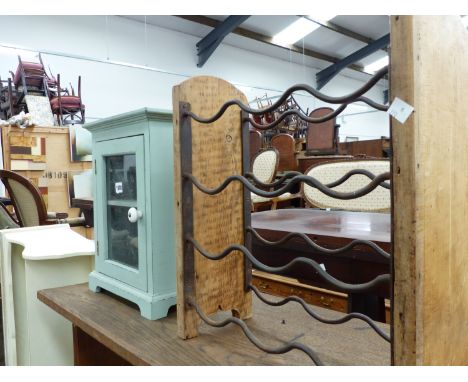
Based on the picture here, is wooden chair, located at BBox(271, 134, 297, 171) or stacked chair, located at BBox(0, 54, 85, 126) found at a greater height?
stacked chair, located at BBox(0, 54, 85, 126)

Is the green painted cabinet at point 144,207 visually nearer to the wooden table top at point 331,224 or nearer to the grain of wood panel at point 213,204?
the grain of wood panel at point 213,204

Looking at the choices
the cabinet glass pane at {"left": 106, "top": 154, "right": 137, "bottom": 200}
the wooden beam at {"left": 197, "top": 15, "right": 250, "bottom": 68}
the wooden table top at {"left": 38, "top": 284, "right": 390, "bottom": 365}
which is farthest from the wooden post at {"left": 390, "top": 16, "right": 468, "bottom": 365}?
the wooden beam at {"left": 197, "top": 15, "right": 250, "bottom": 68}

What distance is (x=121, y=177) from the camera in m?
0.94

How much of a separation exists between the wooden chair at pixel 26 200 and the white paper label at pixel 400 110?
172 centimetres

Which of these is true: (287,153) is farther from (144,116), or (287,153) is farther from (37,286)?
(144,116)

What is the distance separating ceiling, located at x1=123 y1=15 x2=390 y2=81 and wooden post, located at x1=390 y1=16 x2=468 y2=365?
719 centimetres

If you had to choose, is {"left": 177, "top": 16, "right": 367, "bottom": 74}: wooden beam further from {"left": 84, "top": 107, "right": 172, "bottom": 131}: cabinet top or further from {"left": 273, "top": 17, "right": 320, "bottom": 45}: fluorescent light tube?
{"left": 84, "top": 107, "right": 172, "bottom": 131}: cabinet top

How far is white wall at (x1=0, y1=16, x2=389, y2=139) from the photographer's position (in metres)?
5.83

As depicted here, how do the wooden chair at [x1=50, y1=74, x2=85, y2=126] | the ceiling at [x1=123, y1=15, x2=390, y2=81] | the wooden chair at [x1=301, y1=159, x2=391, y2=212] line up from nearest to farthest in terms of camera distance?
the wooden chair at [x1=301, y1=159, x2=391, y2=212], the wooden chair at [x1=50, y1=74, x2=85, y2=126], the ceiling at [x1=123, y1=15, x2=390, y2=81]

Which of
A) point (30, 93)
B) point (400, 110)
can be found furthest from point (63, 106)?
point (400, 110)

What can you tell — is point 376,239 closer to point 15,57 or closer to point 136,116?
point 136,116

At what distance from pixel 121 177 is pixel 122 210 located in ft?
0.28

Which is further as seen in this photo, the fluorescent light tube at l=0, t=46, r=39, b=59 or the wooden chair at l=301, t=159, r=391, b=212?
the fluorescent light tube at l=0, t=46, r=39, b=59

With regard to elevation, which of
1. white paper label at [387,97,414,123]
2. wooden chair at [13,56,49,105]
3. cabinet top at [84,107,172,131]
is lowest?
white paper label at [387,97,414,123]
